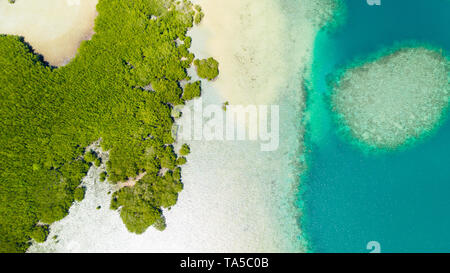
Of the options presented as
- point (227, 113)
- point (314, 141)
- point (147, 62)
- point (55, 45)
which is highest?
point (55, 45)

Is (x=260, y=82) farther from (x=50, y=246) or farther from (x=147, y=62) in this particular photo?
(x=50, y=246)

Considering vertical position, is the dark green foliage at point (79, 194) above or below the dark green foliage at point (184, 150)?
below

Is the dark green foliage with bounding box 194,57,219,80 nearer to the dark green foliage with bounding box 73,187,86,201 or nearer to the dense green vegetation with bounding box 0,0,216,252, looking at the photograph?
the dense green vegetation with bounding box 0,0,216,252

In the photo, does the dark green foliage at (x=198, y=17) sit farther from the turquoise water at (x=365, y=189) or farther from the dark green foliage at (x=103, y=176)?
the dark green foliage at (x=103, y=176)

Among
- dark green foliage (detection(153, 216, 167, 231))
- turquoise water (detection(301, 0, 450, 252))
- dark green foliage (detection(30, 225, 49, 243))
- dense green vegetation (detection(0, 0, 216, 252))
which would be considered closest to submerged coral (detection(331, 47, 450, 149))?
turquoise water (detection(301, 0, 450, 252))

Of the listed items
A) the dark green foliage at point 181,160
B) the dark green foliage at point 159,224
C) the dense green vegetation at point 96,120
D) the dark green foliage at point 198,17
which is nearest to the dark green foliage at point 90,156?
the dense green vegetation at point 96,120

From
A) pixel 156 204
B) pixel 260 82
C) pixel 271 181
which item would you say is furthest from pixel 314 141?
pixel 156 204

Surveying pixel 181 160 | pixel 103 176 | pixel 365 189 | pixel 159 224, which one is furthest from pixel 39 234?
pixel 365 189

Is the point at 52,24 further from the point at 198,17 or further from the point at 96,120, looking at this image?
the point at 198,17
